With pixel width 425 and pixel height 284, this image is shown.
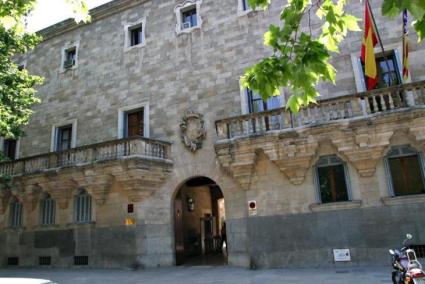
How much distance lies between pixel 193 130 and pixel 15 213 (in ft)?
33.2

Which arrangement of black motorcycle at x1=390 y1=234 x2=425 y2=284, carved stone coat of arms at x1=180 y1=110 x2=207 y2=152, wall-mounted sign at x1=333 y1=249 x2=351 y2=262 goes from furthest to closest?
carved stone coat of arms at x1=180 y1=110 x2=207 y2=152 < wall-mounted sign at x1=333 y1=249 x2=351 y2=262 < black motorcycle at x1=390 y1=234 x2=425 y2=284

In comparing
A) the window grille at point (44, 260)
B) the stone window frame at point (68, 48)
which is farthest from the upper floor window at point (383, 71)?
the window grille at point (44, 260)

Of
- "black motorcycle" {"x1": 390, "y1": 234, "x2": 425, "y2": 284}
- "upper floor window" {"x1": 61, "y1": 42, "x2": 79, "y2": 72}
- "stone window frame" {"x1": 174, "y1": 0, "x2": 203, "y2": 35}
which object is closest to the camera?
"black motorcycle" {"x1": 390, "y1": 234, "x2": 425, "y2": 284}

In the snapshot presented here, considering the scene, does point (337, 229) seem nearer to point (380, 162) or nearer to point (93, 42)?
point (380, 162)

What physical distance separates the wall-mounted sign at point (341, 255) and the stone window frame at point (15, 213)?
1421cm

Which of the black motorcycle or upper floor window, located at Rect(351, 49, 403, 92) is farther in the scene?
upper floor window, located at Rect(351, 49, 403, 92)

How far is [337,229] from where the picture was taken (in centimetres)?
1206

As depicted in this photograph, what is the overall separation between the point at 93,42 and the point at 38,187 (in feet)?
25.4

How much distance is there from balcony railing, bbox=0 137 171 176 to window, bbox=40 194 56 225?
155 cm

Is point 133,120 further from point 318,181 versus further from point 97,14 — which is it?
point 318,181

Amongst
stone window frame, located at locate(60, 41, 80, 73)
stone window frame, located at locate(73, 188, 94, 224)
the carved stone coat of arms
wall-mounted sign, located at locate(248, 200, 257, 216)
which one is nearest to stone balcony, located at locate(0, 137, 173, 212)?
stone window frame, located at locate(73, 188, 94, 224)

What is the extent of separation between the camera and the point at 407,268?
6.65 metres

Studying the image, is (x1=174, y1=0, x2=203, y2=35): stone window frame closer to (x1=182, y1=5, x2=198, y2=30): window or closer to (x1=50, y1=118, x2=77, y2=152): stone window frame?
(x1=182, y1=5, x2=198, y2=30): window

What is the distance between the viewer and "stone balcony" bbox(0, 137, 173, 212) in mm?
14273
